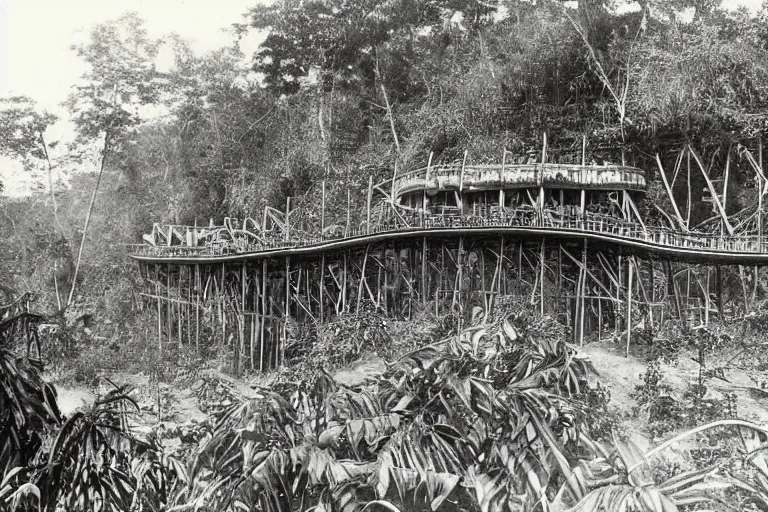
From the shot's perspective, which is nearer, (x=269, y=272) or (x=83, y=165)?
(x=269, y=272)

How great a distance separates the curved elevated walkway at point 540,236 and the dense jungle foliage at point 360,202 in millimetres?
1706

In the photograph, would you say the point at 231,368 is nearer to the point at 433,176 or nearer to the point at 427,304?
the point at 427,304

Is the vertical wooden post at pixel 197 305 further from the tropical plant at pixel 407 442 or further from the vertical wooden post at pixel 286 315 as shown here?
the tropical plant at pixel 407 442

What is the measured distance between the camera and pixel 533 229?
48.4ft

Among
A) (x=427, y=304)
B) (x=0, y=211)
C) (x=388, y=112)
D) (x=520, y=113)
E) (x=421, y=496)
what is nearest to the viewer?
(x=421, y=496)

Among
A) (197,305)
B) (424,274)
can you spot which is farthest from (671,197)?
(197,305)

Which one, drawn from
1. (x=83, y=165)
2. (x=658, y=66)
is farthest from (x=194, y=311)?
(x=658, y=66)

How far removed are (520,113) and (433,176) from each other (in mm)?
5541

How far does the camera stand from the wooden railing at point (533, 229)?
48.8 feet

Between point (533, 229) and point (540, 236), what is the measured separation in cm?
56

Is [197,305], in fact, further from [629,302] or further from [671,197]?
[671,197]

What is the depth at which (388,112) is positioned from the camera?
2592 centimetres

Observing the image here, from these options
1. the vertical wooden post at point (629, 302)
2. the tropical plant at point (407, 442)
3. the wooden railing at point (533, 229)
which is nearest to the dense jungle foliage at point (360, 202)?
the tropical plant at point (407, 442)

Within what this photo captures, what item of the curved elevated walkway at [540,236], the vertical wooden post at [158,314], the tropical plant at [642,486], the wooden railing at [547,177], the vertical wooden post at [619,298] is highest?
the wooden railing at [547,177]
